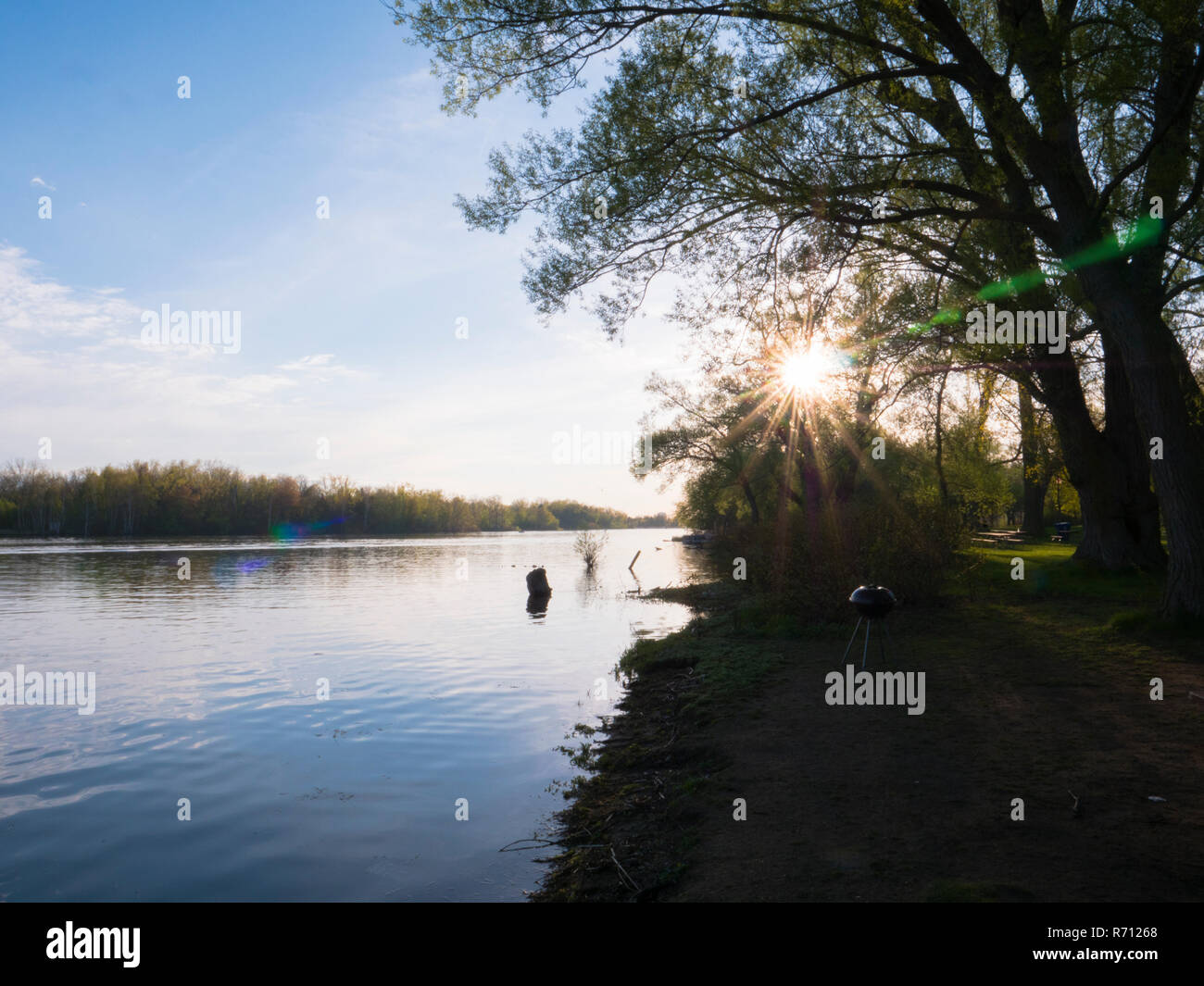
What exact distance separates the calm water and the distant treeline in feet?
306

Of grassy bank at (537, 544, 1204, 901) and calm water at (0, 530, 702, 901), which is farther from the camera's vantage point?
calm water at (0, 530, 702, 901)

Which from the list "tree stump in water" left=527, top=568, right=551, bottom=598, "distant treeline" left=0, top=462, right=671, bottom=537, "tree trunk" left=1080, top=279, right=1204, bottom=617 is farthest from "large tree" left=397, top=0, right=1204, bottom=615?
"distant treeline" left=0, top=462, right=671, bottom=537

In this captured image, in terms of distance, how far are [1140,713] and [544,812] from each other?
6.38 meters

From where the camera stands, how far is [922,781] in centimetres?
632

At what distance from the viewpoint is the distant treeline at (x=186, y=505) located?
4067 inches

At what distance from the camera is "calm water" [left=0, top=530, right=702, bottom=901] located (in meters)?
6.46

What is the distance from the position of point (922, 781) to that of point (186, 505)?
12061cm

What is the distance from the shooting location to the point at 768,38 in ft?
34.2

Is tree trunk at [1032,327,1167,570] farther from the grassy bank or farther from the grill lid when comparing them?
the grill lid

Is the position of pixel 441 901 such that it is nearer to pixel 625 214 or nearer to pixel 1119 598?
pixel 625 214

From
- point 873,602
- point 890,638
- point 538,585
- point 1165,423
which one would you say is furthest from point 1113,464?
point 538,585

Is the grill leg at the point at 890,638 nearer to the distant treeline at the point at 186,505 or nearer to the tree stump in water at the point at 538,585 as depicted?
the tree stump in water at the point at 538,585

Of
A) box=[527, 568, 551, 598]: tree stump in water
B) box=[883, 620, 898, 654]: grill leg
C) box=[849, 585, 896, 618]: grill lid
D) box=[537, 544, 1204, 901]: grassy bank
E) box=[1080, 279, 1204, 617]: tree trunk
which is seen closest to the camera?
box=[537, 544, 1204, 901]: grassy bank
